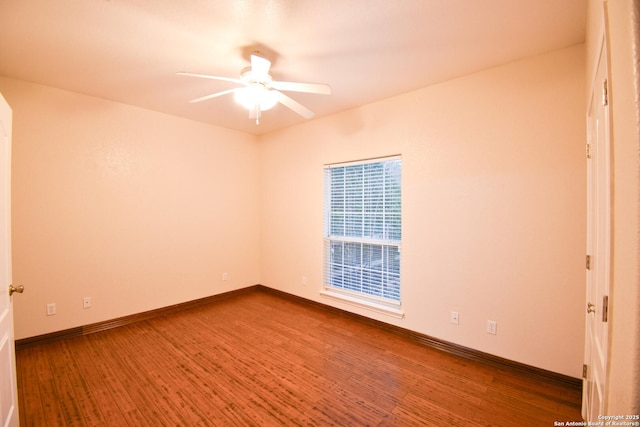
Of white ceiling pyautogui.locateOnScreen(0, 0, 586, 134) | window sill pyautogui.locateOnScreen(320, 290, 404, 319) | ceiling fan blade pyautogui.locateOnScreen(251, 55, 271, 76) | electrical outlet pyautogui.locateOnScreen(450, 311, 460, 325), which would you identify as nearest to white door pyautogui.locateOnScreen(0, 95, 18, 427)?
white ceiling pyautogui.locateOnScreen(0, 0, 586, 134)

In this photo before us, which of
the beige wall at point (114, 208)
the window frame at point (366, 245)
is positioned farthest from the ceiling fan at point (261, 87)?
the beige wall at point (114, 208)

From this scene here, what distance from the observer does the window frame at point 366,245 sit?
3090 mm

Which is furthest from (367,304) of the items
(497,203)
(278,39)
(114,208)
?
(114,208)

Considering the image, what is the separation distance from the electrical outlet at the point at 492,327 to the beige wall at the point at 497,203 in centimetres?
4

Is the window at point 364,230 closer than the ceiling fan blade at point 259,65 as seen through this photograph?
No

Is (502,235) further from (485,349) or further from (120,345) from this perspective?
(120,345)

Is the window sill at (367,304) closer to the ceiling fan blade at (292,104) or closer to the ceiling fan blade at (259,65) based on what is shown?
the ceiling fan blade at (292,104)

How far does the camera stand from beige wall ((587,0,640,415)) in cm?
57

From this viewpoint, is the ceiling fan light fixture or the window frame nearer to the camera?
the ceiling fan light fixture

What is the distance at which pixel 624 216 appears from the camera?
2.19ft

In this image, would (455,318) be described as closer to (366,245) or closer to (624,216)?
(366,245)

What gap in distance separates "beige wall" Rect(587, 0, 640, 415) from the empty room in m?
0.02

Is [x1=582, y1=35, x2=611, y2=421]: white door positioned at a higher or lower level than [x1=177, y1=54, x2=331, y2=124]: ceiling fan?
lower

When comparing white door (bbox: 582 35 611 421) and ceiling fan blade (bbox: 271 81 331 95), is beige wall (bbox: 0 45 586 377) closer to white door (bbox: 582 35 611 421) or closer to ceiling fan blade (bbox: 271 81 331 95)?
white door (bbox: 582 35 611 421)
